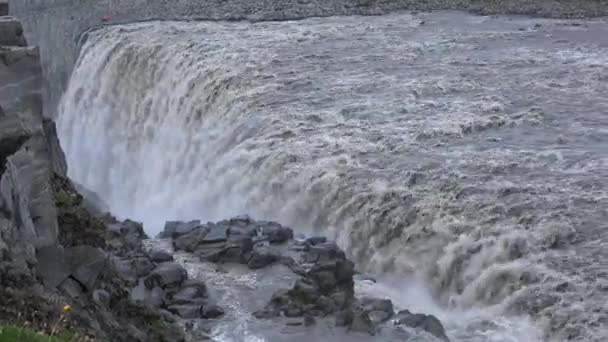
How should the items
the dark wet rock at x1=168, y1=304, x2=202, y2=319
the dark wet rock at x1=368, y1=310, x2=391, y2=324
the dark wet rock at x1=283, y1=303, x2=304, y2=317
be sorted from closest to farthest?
the dark wet rock at x1=368, y1=310, x2=391, y2=324, the dark wet rock at x1=283, y1=303, x2=304, y2=317, the dark wet rock at x1=168, y1=304, x2=202, y2=319

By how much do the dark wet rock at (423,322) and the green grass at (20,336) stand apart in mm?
8178

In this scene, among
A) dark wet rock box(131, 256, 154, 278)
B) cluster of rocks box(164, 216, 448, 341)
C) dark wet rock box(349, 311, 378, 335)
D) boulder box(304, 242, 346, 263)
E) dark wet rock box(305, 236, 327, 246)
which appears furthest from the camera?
dark wet rock box(305, 236, 327, 246)

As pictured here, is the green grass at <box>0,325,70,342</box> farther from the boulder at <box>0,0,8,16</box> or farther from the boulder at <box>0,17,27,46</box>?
the boulder at <box>0,0,8,16</box>

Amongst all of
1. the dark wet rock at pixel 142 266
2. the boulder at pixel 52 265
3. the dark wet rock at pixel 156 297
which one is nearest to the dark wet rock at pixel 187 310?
the dark wet rock at pixel 156 297

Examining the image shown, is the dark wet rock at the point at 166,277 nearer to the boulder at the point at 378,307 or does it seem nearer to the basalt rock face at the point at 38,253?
the basalt rock face at the point at 38,253

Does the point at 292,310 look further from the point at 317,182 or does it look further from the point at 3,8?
the point at 3,8

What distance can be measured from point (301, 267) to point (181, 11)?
2854cm

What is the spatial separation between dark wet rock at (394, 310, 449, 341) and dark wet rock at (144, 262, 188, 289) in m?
3.91

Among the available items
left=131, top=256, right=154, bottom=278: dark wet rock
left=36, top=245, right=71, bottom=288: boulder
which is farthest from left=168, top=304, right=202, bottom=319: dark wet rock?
left=36, top=245, right=71, bottom=288: boulder

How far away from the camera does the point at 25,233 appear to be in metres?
13.3

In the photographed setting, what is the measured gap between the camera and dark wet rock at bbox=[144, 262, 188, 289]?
18.2 meters

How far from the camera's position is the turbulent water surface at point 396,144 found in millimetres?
18500

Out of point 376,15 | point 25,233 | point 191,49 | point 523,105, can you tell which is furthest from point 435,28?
point 25,233

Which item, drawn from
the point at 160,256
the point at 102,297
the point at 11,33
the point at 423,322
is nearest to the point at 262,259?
the point at 160,256
